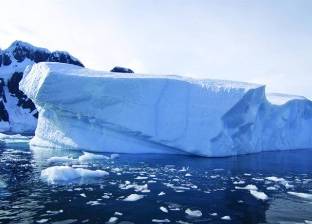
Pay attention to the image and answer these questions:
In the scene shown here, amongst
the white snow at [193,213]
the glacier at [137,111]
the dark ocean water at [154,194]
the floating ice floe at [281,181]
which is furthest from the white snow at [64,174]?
the glacier at [137,111]

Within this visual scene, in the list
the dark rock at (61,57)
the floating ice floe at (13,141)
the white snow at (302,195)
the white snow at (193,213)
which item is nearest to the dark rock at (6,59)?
the dark rock at (61,57)

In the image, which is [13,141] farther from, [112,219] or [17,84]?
[17,84]

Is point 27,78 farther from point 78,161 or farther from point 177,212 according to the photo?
point 177,212

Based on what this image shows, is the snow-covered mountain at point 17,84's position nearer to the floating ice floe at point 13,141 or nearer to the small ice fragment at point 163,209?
the floating ice floe at point 13,141

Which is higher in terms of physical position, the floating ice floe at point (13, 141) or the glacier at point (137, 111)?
the glacier at point (137, 111)

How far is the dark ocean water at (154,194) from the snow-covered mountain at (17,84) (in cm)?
2889

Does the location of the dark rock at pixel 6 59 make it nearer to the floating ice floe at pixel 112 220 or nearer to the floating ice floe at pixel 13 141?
the floating ice floe at pixel 13 141

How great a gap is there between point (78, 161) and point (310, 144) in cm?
2294

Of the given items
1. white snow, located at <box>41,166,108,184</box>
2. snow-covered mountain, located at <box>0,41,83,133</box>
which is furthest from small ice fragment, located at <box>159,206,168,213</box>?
snow-covered mountain, located at <box>0,41,83,133</box>

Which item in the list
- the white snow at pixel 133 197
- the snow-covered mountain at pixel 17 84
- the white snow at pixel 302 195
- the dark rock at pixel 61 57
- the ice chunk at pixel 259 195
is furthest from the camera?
the dark rock at pixel 61 57

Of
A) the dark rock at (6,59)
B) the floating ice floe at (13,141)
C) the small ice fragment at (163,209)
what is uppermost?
the dark rock at (6,59)

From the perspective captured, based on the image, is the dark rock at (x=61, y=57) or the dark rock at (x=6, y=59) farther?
the dark rock at (x=61, y=57)

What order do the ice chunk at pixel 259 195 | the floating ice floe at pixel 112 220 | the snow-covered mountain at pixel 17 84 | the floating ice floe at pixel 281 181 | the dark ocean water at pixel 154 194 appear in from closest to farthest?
1. the floating ice floe at pixel 112 220
2. the dark ocean water at pixel 154 194
3. the ice chunk at pixel 259 195
4. the floating ice floe at pixel 281 181
5. the snow-covered mountain at pixel 17 84

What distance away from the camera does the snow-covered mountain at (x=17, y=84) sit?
44.4 metres
